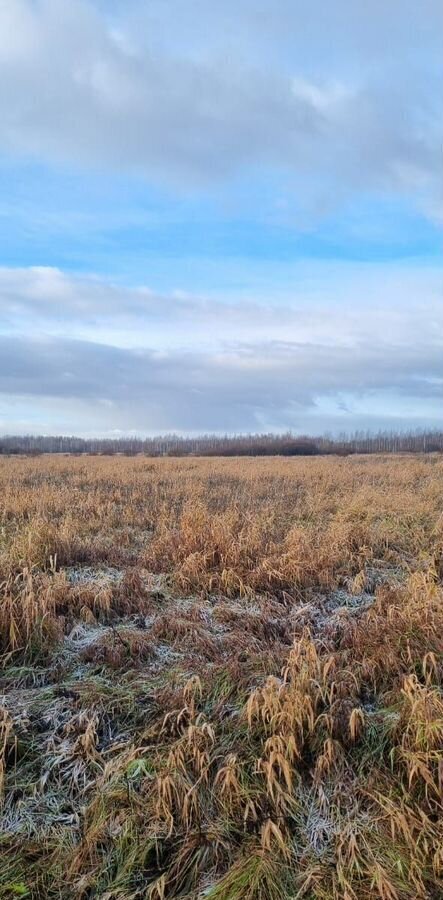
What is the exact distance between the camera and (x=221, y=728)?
4.02m

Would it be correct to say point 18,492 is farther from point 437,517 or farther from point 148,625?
point 437,517

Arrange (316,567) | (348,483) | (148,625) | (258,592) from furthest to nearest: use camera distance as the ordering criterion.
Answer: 1. (348,483)
2. (316,567)
3. (258,592)
4. (148,625)

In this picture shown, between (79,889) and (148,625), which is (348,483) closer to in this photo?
(148,625)

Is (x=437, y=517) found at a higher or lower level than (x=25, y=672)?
higher

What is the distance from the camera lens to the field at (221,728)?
314 cm

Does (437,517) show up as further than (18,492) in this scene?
No

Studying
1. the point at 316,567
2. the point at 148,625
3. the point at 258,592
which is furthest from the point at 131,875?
the point at 316,567

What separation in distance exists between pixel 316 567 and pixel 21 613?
3.61 m

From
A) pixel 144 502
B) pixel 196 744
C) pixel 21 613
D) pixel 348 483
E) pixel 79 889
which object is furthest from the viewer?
pixel 348 483

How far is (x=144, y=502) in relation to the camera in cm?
1228

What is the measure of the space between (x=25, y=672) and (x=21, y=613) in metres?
0.69

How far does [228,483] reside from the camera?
16906mm

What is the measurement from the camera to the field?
314 centimetres

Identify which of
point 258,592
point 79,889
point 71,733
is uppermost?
point 258,592
